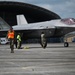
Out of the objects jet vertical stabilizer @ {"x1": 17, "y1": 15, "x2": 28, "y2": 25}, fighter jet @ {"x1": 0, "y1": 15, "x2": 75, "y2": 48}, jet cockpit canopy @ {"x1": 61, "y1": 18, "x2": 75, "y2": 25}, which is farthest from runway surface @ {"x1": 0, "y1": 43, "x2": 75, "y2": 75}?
jet vertical stabilizer @ {"x1": 17, "y1": 15, "x2": 28, "y2": 25}

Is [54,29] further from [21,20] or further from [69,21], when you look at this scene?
[21,20]

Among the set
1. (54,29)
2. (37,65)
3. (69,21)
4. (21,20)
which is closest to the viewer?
(37,65)

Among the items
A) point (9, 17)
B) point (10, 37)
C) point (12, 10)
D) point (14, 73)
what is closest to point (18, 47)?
point (10, 37)

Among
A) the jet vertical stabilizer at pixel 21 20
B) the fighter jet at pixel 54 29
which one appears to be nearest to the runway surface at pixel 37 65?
the fighter jet at pixel 54 29

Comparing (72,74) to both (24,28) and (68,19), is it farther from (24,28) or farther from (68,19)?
(24,28)

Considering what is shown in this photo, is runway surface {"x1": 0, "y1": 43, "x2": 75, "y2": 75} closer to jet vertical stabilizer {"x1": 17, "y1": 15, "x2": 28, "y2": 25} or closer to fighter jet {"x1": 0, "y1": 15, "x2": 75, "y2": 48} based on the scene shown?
fighter jet {"x1": 0, "y1": 15, "x2": 75, "y2": 48}

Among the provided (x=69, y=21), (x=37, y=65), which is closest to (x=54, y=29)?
(x=69, y=21)

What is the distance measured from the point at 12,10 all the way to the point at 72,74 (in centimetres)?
7838

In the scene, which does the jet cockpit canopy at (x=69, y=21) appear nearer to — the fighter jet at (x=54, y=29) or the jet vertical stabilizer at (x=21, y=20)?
the fighter jet at (x=54, y=29)

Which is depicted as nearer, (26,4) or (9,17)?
(26,4)

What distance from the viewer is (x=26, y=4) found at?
81375 millimetres

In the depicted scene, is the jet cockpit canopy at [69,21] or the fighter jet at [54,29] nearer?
the fighter jet at [54,29]

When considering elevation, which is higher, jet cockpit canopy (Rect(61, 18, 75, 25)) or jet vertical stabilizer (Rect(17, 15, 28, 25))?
jet cockpit canopy (Rect(61, 18, 75, 25))

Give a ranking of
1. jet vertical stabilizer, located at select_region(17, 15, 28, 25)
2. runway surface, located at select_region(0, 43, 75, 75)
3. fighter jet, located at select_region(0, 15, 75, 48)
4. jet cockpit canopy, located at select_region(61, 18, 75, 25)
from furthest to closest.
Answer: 1. jet vertical stabilizer, located at select_region(17, 15, 28, 25)
2. jet cockpit canopy, located at select_region(61, 18, 75, 25)
3. fighter jet, located at select_region(0, 15, 75, 48)
4. runway surface, located at select_region(0, 43, 75, 75)
